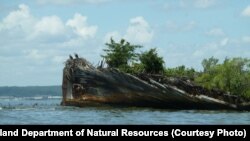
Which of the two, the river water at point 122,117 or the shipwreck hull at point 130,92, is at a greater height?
the shipwreck hull at point 130,92

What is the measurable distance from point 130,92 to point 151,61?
7.09m

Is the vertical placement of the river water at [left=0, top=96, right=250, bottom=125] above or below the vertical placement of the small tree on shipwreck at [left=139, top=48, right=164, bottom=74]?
below

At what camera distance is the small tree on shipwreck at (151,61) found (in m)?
66.9

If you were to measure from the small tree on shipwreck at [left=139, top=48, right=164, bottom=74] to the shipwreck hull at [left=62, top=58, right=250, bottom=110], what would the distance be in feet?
15.6

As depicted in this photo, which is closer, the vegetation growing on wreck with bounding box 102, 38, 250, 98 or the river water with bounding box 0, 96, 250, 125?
the river water with bounding box 0, 96, 250, 125

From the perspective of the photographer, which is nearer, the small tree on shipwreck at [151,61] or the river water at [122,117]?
the river water at [122,117]

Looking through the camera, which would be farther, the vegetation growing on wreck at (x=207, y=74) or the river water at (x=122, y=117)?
the vegetation growing on wreck at (x=207, y=74)

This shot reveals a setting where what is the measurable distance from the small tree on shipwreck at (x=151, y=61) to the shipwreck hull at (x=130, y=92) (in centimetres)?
474

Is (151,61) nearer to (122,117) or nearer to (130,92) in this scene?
(130,92)

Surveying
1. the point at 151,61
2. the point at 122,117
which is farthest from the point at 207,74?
the point at 122,117

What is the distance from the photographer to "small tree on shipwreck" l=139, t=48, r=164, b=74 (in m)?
66.9

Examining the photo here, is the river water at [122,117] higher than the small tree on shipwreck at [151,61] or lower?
lower

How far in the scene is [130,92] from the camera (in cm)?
6144
